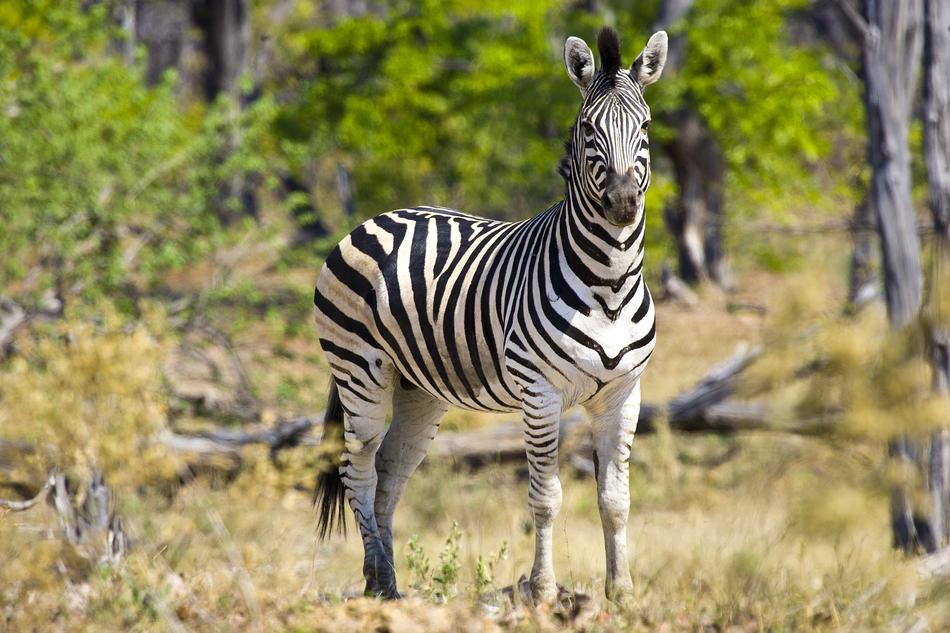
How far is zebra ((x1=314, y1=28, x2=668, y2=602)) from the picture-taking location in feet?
14.8

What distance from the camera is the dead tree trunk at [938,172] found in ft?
23.8

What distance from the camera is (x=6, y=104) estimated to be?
37.2ft

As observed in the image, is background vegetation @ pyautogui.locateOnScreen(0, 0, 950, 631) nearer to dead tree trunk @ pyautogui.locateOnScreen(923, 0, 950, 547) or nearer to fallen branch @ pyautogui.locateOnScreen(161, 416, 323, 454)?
fallen branch @ pyautogui.locateOnScreen(161, 416, 323, 454)

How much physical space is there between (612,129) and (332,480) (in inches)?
106

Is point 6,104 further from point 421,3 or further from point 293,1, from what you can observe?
point 293,1

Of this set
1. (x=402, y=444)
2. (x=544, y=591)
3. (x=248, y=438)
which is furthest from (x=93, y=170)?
(x=544, y=591)

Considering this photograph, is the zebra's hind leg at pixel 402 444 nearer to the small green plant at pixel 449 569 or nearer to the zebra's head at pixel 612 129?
the small green plant at pixel 449 569

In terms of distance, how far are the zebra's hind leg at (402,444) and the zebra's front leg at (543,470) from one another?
44.5 inches

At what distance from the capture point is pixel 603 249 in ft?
14.9

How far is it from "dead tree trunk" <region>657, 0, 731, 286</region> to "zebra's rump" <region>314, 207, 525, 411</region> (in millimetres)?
13622

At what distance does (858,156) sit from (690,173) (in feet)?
10.5

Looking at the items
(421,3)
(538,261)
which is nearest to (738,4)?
(421,3)

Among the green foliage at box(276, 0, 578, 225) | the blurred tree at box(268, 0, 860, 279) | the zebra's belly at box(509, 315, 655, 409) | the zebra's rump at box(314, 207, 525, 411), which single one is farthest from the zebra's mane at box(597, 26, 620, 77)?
the green foliage at box(276, 0, 578, 225)

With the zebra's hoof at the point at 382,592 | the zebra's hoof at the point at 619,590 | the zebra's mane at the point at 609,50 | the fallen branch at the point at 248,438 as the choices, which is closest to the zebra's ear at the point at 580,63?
the zebra's mane at the point at 609,50
